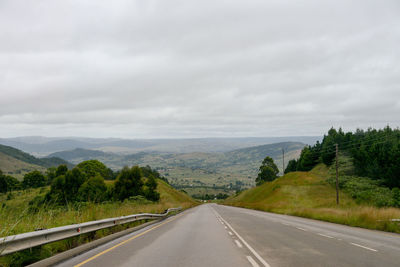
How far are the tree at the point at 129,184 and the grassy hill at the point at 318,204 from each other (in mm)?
25981

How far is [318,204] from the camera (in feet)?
188

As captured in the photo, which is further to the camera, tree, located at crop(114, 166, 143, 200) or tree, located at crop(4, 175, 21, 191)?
tree, located at crop(4, 175, 21, 191)

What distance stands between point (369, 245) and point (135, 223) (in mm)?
14182

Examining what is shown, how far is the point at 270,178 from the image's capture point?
5364 inches

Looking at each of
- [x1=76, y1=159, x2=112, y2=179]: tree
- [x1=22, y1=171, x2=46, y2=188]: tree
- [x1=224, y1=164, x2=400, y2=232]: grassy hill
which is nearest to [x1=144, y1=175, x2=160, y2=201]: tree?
[x1=224, y1=164, x2=400, y2=232]: grassy hill

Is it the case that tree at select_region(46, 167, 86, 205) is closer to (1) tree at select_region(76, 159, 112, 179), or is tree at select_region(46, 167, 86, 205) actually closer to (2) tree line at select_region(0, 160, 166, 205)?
(2) tree line at select_region(0, 160, 166, 205)

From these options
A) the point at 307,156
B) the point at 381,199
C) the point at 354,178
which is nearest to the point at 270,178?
the point at 307,156

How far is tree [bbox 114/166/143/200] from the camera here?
82188mm

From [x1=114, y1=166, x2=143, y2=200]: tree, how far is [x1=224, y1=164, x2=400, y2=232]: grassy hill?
2598 cm

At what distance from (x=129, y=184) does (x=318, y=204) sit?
45.9 metres

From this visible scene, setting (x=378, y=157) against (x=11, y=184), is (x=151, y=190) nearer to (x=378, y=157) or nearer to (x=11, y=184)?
(x=378, y=157)

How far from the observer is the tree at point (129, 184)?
8219cm

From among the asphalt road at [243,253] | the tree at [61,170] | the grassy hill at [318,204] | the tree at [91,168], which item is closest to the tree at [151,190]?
the grassy hill at [318,204]

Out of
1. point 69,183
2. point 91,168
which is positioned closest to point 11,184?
Answer: point 91,168
